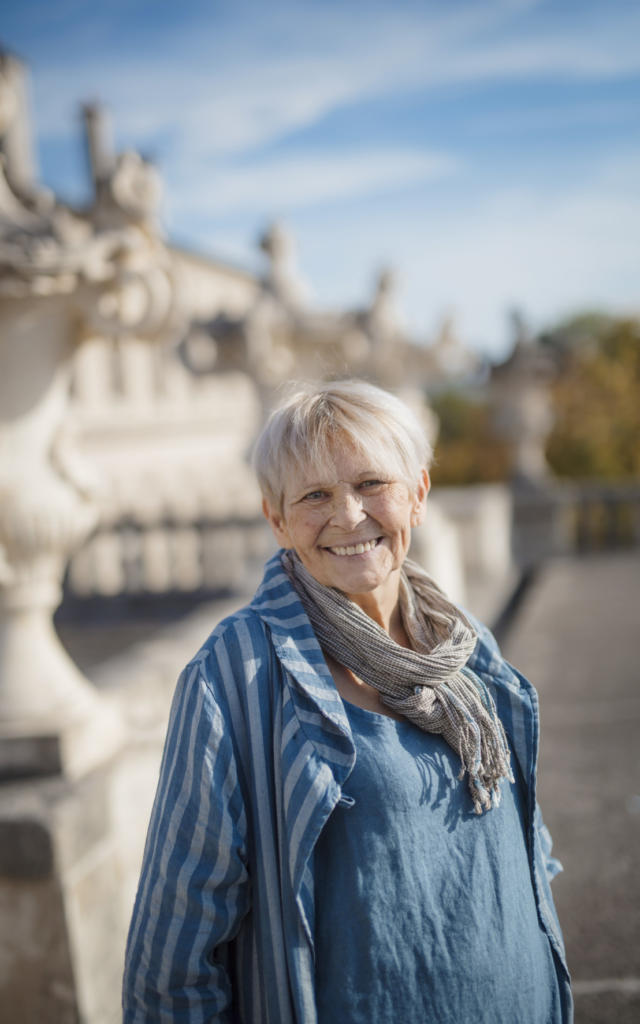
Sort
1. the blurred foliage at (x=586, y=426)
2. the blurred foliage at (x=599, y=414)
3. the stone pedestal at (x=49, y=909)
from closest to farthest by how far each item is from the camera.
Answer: the stone pedestal at (x=49, y=909) < the blurred foliage at (x=586, y=426) < the blurred foliage at (x=599, y=414)

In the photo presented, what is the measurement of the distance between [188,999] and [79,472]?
5.91ft

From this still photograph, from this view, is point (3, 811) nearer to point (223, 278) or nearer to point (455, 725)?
point (455, 725)

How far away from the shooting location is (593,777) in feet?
15.1

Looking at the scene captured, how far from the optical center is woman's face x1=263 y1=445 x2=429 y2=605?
1680 mm

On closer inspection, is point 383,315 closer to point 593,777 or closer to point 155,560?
point 155,560

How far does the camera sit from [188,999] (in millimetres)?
1517

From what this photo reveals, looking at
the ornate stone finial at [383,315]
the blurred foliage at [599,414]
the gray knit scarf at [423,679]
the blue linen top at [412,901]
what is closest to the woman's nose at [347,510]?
the gray knit scarf at [423,679]

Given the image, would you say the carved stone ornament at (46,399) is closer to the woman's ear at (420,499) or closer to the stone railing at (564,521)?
the woman's ear at (420,499)

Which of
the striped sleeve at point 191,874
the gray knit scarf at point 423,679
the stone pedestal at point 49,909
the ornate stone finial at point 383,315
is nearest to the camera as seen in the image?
the striped sleeve at point 191,874

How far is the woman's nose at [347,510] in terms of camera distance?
5.51 feet

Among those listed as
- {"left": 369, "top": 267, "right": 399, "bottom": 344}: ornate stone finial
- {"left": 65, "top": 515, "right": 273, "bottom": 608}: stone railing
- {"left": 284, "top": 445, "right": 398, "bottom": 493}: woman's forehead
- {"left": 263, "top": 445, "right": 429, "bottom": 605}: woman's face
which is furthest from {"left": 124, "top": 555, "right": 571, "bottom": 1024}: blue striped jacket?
{"left": 369, "top": 267, "right": 399, "bottom": 344}: ornate stone finial

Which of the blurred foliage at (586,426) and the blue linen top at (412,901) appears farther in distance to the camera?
the blurred foliage at (586,426)

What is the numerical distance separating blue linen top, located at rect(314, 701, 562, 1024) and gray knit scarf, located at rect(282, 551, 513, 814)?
38 mm

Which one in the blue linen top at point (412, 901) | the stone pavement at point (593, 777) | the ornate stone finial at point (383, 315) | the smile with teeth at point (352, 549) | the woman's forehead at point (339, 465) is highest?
the ornate stone finial at point (383, 315)
